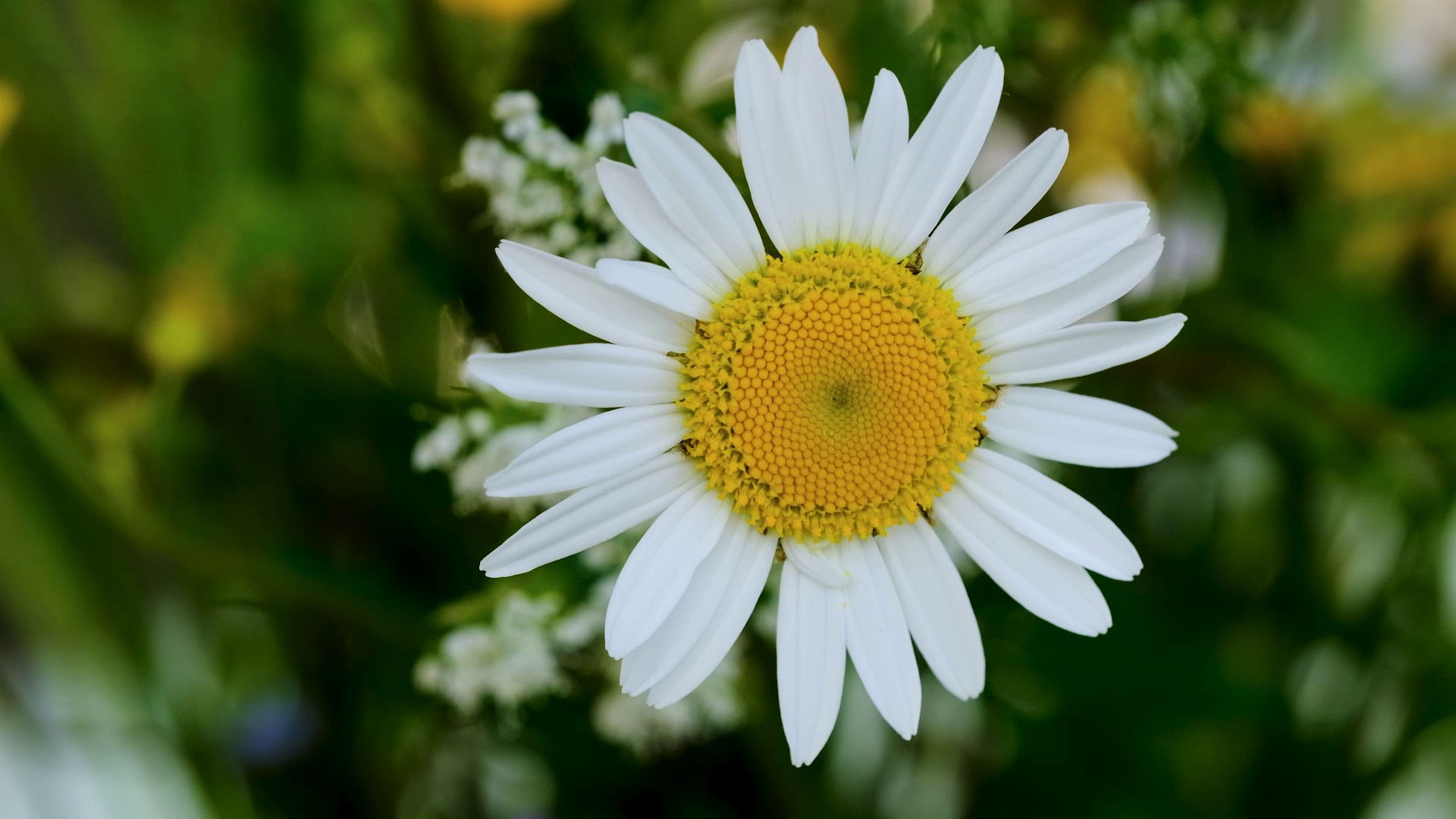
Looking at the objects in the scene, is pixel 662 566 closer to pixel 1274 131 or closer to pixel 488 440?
Result: pixel 488 440

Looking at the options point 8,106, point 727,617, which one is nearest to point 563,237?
point 727,617

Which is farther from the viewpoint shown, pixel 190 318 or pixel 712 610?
pixel 190 318

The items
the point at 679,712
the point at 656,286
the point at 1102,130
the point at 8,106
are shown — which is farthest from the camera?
the point at 1102,130

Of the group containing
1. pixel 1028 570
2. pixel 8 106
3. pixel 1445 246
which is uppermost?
pixel 8 106

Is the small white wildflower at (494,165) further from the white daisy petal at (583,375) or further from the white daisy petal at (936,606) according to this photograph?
the white daisy petal at (936,606)

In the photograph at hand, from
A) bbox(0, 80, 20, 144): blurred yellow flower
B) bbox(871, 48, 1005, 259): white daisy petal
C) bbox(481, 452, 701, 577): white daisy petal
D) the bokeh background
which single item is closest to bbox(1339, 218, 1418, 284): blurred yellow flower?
the bokeh background

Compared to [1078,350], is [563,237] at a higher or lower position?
higher

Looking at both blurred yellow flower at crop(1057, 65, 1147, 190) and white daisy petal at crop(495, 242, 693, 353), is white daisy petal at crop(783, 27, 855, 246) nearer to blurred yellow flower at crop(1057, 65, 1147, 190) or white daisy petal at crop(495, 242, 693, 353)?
white daisy petal at crop(495, 242, 693, 353)

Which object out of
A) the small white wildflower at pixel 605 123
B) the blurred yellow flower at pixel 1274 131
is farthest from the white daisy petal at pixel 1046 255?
the blurred yellow flower at pixel 1274 131

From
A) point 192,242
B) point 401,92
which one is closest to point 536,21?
point 401,92
